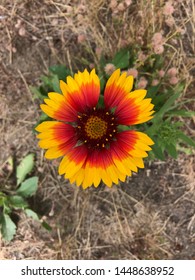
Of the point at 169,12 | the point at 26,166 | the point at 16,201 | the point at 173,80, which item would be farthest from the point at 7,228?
the point at 169,12

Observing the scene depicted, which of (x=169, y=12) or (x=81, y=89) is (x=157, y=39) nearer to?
(x=169, y=12)

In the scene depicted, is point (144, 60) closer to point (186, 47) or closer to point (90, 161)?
point (186, 47)

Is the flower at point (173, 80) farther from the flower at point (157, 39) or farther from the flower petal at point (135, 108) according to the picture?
the flower petal at point (135, 108)

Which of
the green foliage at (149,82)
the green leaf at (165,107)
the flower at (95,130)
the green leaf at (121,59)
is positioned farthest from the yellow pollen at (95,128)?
the green leaf at (121,59)

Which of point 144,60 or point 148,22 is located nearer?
point 144,60

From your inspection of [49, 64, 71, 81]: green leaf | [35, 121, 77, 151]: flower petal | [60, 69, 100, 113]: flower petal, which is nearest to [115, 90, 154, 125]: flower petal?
[60, 69, 100, 113]: flower petal

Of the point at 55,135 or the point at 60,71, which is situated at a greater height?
the point at 60,71
